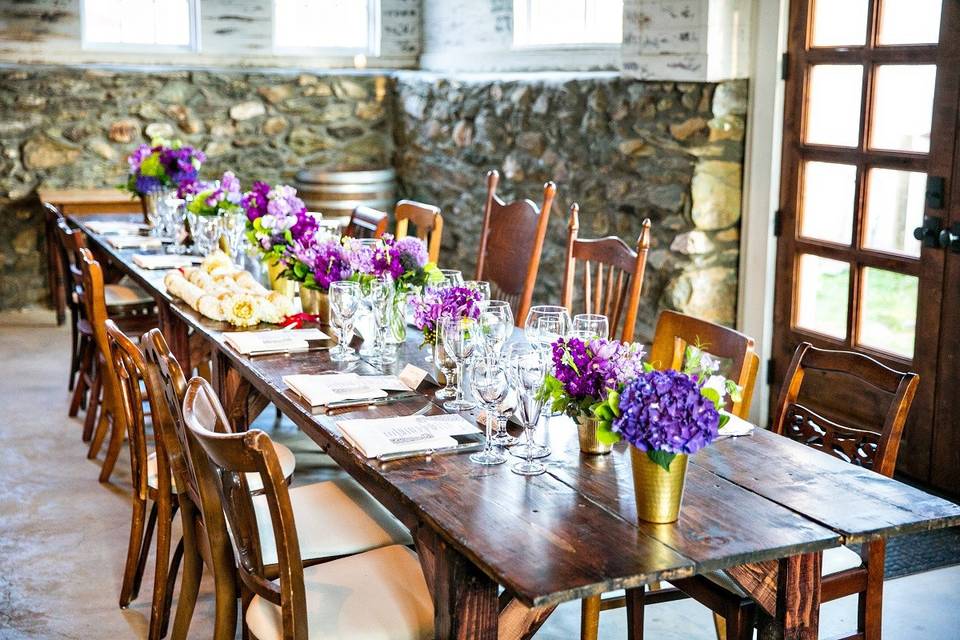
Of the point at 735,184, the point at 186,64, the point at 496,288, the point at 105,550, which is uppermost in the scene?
the point at 186,64

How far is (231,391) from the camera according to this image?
3238 millimetres

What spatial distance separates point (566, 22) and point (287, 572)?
4.40 m

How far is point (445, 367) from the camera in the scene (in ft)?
8.71

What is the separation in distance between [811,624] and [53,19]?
611cm

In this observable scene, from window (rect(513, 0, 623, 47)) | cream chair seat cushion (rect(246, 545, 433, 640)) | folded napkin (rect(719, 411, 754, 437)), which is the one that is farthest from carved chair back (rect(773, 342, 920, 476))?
window (rect(513, 0, 623, 47))

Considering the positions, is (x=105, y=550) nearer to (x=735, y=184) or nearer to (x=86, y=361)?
(x=86, y=361)

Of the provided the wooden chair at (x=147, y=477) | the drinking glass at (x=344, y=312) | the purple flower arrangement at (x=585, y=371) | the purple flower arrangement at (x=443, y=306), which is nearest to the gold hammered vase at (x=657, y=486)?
the purple flower arrangement at (x=585, y=371)

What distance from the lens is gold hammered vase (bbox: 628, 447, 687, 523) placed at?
6.13 feet

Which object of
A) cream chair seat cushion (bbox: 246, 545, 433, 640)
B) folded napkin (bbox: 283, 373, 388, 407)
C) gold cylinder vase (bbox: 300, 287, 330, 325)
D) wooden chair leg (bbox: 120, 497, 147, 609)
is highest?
gold cylinder vase (bbox: 300, 287, 330, 325)

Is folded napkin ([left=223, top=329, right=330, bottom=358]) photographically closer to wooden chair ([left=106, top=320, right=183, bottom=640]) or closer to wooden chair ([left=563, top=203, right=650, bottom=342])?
wooden chair ([left=106, top=320, right=183, bottom=640])

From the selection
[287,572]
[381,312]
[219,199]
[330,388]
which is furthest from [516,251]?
[287,572]

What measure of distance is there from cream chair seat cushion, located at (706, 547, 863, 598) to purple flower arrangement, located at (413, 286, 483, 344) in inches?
31.4

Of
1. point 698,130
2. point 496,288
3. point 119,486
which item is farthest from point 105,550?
point 698,130

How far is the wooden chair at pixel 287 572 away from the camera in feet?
6.26
